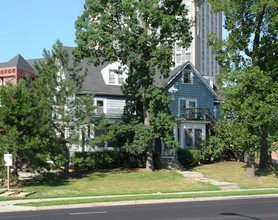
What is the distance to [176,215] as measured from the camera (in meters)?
12.8

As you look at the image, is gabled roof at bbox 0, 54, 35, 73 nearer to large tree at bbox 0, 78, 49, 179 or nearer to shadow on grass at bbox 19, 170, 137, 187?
large tree at bbox 0, 78, 49, 179

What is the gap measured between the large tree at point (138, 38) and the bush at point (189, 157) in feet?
17.2

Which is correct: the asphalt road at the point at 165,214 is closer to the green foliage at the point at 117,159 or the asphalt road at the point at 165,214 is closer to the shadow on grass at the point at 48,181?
the shadow on grass at the point at 48,181

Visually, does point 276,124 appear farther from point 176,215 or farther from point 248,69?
point 176,215

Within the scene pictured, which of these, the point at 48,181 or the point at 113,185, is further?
the point at 48,181

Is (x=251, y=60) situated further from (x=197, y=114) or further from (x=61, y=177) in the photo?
(x=61, y=177)

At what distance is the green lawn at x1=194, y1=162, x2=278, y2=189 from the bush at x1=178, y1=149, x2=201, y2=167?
3.14 ft

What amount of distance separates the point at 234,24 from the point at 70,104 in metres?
14.2

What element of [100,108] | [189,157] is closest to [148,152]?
[189,157]

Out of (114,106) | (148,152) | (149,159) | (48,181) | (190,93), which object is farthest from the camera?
(190,93)

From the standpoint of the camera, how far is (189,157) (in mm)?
32812

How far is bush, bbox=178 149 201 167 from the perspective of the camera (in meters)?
32.7

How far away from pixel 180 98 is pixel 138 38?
11.4 metres

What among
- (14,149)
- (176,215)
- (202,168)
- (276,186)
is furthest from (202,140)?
(176,215)
